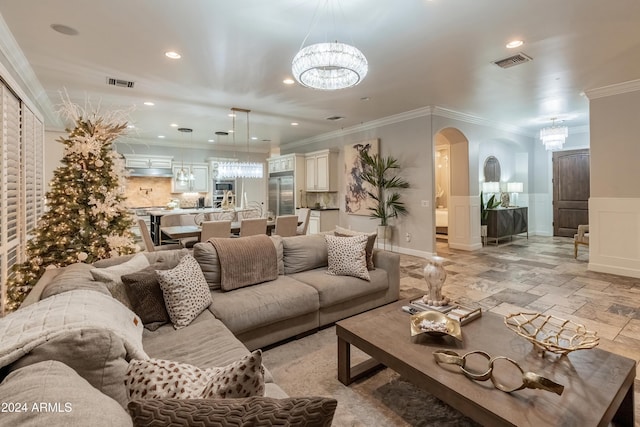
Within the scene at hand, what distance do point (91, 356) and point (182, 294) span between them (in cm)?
120

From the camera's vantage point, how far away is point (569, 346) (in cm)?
166

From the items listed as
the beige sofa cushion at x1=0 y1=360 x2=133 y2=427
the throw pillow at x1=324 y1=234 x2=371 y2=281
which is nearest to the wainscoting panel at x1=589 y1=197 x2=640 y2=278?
the throw pillow at x1=324 y1=234 x2=371 y2=281

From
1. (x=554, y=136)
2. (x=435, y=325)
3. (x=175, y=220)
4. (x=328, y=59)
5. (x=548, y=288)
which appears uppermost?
(x=554, y=136)

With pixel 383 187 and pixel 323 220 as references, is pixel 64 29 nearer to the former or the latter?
pixel 383 187

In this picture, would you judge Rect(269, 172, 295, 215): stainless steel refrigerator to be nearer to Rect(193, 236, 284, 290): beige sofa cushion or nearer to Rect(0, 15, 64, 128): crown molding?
Rect(0, 15, 64, 128): crown molding

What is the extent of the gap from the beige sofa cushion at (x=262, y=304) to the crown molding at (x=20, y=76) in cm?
301

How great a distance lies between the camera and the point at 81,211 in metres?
3.00

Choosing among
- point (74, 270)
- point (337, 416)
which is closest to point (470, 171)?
point (337, 416)

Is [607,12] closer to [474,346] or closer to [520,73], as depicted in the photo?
[520,73]

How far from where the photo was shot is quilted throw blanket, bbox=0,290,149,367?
38.3 inches

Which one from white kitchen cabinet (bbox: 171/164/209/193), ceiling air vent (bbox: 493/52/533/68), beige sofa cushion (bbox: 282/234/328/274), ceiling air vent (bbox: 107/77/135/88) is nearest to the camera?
beige sofa cushion (bbox: 282/234/328/274)

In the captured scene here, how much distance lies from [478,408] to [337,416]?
836 millimetres

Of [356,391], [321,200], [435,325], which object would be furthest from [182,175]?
[435,325]

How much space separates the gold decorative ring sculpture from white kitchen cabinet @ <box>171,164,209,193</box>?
27.9 feet
